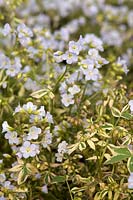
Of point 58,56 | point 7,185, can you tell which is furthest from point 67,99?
point 7,185

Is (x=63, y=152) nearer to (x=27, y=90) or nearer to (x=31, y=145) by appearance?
(x=31, y=145)

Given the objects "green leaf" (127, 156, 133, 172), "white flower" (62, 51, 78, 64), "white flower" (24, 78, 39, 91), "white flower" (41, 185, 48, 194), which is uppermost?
"white flower" (24, 78, 39, 91)

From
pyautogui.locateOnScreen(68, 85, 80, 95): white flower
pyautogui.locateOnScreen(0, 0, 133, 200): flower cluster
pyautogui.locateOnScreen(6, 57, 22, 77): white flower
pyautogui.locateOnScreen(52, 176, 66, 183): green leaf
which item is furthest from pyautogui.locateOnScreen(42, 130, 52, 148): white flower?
pyautogui.locateOnScreen(6, 57, 22, 77): white flower

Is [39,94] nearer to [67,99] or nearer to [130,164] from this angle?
[67,99]

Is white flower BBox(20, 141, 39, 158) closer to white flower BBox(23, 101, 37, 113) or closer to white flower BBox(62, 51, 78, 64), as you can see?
white flower BBox(23, 101, 37, 113)

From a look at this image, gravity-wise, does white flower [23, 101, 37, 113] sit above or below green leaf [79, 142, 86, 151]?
above

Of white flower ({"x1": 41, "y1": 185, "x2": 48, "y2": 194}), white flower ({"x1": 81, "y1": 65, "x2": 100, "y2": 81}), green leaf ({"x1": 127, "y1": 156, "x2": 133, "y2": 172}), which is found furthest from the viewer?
white flower ({"x1": 81, "y1": 65, "x2": 100, "y2": 81})

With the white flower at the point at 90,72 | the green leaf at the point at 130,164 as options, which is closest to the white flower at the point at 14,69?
the white flower at the point at 90,72
